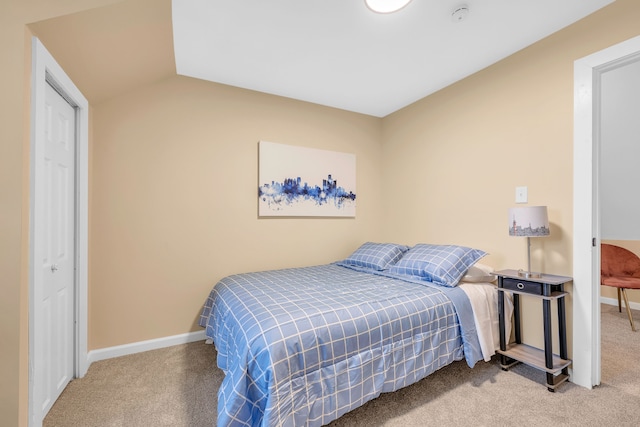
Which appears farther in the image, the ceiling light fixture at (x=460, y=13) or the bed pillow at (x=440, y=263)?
the bed pillow at (x=440, y=263)

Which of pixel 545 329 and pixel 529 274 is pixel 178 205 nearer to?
pixel 529 274

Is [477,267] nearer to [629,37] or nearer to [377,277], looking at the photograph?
[377,277]

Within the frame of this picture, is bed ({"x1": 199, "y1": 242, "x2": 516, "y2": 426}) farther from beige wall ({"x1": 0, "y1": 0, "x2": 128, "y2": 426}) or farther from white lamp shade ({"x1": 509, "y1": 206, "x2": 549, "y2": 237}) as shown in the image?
beige wall ({"x1": 0, "y1": 0, "x2": 128, "y2": 426})

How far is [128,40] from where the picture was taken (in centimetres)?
185

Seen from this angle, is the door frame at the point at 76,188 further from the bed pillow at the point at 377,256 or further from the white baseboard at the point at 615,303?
the white baseboard at the point at 615,303

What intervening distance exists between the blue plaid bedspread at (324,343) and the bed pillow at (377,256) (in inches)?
20.4

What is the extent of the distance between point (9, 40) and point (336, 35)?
5.99ft

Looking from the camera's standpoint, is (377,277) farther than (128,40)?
Yes

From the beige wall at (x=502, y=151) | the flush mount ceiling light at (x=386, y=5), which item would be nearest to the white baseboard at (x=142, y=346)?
the beige wall at (x=502, y=151)

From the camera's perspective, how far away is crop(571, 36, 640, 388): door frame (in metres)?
1.93

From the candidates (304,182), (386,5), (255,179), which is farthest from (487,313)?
(255,179)

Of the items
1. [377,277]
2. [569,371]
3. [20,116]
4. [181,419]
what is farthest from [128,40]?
[569,371]

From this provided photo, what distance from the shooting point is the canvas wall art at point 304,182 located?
9.96 feet

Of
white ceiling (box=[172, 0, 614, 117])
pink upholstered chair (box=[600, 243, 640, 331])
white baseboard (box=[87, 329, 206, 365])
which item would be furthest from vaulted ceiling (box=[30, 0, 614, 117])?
pink upholstered chair (box=[600, 243, 640, 331])
